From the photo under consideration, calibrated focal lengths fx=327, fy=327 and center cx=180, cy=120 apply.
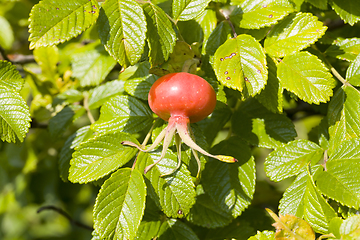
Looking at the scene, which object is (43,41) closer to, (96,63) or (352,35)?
(96,63)

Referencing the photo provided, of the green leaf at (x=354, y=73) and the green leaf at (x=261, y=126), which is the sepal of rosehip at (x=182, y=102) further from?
the green leaf at (x=354, y=73)

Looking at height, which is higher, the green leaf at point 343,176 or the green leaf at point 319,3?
the green leaf at point 319,3

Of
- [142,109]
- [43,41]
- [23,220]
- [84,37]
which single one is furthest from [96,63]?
[23,220]

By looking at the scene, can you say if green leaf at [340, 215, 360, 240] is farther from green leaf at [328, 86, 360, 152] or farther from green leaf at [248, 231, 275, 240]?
green leaf at [328, 86, 360, 152]

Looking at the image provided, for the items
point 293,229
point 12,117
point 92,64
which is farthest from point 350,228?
point 92,64

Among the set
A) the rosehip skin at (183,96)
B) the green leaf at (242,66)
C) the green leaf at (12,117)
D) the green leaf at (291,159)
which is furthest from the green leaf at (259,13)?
the green leaf at (12,117)

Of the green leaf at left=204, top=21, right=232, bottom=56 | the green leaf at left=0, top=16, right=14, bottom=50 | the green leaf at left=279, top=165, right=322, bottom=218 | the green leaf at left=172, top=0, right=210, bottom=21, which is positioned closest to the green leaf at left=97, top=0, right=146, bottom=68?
the green leaf at left=172, top=0, right=210, bottom=21
